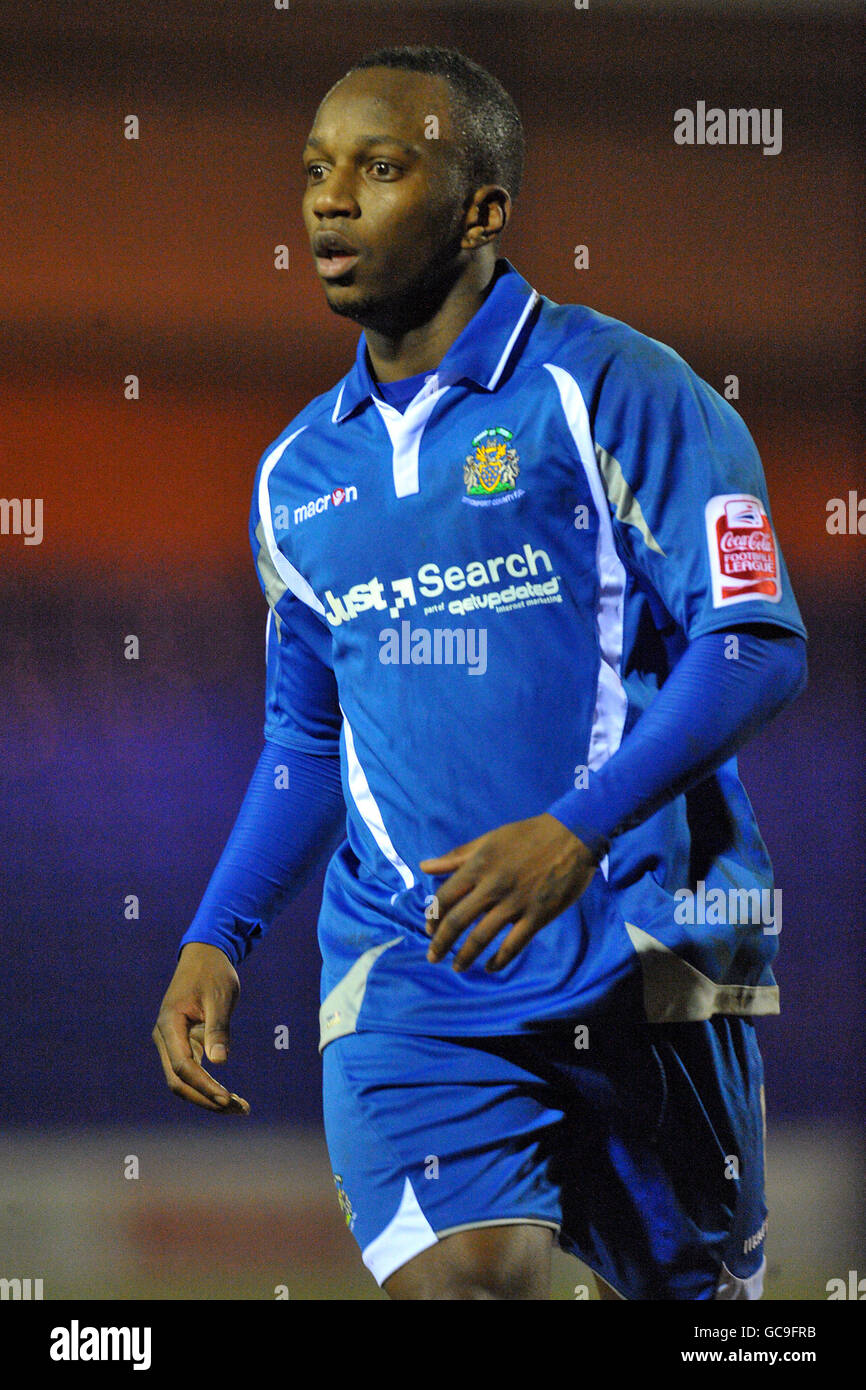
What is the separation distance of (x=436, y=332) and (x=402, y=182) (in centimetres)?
18

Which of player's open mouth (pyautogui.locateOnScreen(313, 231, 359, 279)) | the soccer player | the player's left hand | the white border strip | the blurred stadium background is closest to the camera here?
→ the player's left hand

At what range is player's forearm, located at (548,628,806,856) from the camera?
1.53 metres

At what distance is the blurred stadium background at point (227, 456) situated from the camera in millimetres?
2479

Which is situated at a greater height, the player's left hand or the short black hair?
the short black hair

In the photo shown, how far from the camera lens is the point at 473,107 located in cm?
180

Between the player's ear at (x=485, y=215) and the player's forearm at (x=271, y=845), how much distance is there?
2.18 feet

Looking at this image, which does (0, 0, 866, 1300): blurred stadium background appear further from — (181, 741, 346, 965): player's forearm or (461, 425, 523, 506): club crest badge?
(461, 425, 523, 506): club crest badge

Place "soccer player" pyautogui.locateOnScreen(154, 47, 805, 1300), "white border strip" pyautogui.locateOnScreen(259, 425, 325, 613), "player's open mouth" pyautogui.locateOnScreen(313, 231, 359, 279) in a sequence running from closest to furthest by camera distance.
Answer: "soccer player" pyautogui.locateOnScreen(154, 47, 805, 1300) < "player's open mouth" pyautogui.locateOnScreen(313, 231, 359, 279) < "white border strip" pyautogui.locateOnScreen(259, 425, 325, 613)

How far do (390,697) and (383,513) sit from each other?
0.21m

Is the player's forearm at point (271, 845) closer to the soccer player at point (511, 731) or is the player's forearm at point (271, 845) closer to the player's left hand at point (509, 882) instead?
the soccer player at point (511, 731)

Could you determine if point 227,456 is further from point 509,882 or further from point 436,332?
point 509,882

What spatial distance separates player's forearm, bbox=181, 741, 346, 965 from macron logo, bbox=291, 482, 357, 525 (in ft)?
1.03

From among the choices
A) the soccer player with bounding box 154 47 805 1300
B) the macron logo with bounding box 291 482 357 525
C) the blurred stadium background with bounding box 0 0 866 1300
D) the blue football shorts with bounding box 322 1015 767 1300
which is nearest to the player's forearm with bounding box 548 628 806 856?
the soccer player with bounding box 154 47 805 1300

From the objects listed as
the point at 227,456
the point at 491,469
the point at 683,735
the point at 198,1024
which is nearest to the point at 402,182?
the point at 491,469
